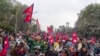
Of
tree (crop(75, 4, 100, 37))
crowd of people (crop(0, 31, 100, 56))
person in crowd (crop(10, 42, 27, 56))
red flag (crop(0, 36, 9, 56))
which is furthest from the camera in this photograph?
tree (crop(75, 4, 100, 37))

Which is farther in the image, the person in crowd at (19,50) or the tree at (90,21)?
the tree at (90,21)

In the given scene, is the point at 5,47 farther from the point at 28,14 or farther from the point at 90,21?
the point at 90,21

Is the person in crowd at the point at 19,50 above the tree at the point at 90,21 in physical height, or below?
below

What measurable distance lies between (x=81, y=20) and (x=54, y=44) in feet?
259

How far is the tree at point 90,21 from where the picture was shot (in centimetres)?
9162

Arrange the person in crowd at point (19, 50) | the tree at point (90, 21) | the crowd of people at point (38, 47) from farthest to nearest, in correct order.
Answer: the tree at point (90, 21) < the crowd of people at point (38, 47) < the person in crowd at point (19, 50)

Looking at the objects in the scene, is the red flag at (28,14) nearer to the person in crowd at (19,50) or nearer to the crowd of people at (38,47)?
the crowd of people at (38,47)

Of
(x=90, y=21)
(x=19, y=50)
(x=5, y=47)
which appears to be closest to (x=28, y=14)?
(x=5, y=47)

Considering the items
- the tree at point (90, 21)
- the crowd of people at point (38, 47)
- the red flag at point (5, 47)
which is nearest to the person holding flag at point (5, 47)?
the red flag at point (5, 47)

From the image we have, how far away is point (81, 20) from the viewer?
Result: 102062 mm

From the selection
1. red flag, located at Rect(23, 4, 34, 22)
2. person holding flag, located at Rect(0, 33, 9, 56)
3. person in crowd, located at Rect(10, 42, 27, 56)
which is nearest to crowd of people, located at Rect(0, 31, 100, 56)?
person in crowd, located at Rect(10, 42, 27, 56)

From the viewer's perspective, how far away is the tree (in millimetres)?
91625

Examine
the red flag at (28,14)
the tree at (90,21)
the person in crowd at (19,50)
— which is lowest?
the person in crowd at (19,50)

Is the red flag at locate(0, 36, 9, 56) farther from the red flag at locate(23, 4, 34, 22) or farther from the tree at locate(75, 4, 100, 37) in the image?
the tree at locate(75, 4, 100, 37)
